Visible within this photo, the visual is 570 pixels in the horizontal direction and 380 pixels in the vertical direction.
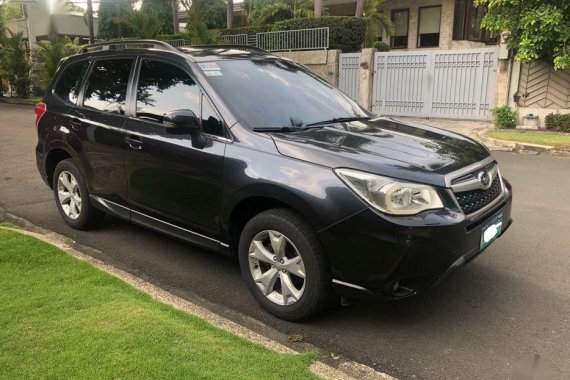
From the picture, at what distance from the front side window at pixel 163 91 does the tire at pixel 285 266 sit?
112 centimetres

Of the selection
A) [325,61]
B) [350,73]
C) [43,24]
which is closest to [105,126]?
[350,73]

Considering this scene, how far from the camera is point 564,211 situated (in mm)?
6141

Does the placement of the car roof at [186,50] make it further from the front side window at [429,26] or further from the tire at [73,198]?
the front side window at [429,26]

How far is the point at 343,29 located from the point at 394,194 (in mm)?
16154

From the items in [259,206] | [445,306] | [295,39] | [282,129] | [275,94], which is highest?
[295,39]

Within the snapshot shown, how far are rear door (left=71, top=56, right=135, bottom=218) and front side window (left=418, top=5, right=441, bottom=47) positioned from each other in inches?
835

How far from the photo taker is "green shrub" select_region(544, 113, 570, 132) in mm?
12398

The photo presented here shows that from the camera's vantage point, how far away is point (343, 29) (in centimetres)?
1817

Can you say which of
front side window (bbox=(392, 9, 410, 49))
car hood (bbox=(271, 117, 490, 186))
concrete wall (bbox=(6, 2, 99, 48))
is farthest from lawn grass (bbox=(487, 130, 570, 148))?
concrete wall (bbox=(6, 2, 99, 48))

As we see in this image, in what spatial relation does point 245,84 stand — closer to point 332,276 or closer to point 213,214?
point 213,214

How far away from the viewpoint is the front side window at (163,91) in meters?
4.14

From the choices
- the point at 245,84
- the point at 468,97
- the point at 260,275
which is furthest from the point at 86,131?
the point at 468,97

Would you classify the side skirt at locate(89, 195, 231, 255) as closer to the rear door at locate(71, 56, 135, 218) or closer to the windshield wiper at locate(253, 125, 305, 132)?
the rear door at locate(71, 56, 135, 218)

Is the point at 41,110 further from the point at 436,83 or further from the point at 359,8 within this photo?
the point at 359,8
